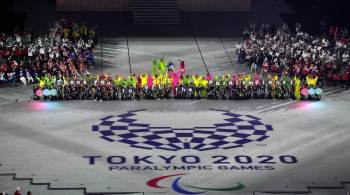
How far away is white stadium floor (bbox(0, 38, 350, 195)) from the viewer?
3822cm

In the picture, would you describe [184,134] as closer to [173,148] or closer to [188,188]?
[173,148]

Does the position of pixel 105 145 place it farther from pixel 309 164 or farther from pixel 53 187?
pixel 309 164

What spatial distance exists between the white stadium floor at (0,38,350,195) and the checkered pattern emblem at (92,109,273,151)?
0.17ft

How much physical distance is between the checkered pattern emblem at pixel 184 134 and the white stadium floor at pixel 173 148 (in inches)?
2.1

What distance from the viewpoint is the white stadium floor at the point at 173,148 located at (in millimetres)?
38219

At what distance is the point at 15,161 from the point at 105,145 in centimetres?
491

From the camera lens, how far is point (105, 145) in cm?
4322

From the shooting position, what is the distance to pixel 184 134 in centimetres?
4509

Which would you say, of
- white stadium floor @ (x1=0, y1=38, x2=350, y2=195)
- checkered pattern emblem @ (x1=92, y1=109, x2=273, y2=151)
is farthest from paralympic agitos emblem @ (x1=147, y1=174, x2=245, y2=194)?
checkered pattern emblem @ (x1=92, y1=109, x2=273, y2=151)

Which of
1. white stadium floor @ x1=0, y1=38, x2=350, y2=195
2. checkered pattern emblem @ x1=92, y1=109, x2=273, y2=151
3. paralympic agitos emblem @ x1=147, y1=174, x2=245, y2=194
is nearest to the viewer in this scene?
paralympic agitos emblem @ x1=147, y1=174, x2=245, y2=194

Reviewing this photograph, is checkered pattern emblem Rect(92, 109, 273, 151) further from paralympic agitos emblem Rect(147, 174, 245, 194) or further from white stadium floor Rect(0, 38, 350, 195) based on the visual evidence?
paralympic agitos emblem Rect(147, 174, 245, 194)

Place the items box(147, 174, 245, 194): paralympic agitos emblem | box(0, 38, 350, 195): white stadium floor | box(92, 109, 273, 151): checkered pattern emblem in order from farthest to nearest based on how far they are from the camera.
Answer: box(92, 109, 273, 151): checkered pattern emblem → box(0, 38, 350, 195): white stadium floor → box(147, 174, 245, 194): paralympic agitos emblem

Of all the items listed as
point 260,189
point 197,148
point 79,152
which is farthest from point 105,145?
point 260,189

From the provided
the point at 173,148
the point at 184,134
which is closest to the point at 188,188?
the point at 173,148
